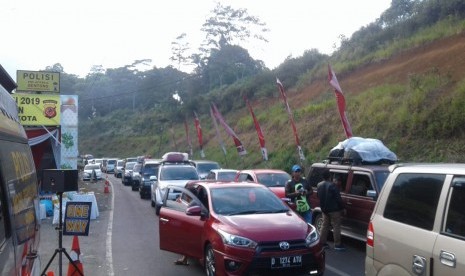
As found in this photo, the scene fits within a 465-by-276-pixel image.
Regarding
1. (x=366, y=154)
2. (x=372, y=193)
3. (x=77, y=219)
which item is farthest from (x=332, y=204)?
(x=77, y=219)

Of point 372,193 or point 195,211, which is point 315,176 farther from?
point 195,211

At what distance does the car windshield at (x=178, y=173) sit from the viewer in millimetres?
20672

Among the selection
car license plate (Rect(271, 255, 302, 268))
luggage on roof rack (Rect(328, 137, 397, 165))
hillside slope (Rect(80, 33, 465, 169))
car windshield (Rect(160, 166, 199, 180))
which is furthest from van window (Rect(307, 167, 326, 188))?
car windshield (Rect(160, 166, 199, 180))

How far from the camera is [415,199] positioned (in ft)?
17.1

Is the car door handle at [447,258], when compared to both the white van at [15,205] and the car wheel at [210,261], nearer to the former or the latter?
the white van at [15,205]

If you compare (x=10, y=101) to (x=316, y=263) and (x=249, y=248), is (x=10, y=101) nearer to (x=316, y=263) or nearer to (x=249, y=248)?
(x=249, y=248)

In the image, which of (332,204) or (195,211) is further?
(332,204)

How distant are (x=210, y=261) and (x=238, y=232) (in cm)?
86

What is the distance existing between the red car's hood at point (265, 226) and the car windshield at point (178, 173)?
40.2 feet

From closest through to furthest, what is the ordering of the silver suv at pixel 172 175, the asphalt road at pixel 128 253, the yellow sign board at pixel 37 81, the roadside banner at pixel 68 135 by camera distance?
1. the asphalt road at pixel 128 253
2. the silver suv at pixel 172 175
3. the roadside banner at pixel 68 135
4. the yellow sign board at pixel 37 81

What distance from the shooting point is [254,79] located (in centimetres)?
5884

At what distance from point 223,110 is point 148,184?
34285mm

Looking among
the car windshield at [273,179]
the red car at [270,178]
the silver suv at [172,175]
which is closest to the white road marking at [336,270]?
the red car at [270,178]

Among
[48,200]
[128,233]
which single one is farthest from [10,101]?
[48,200]
